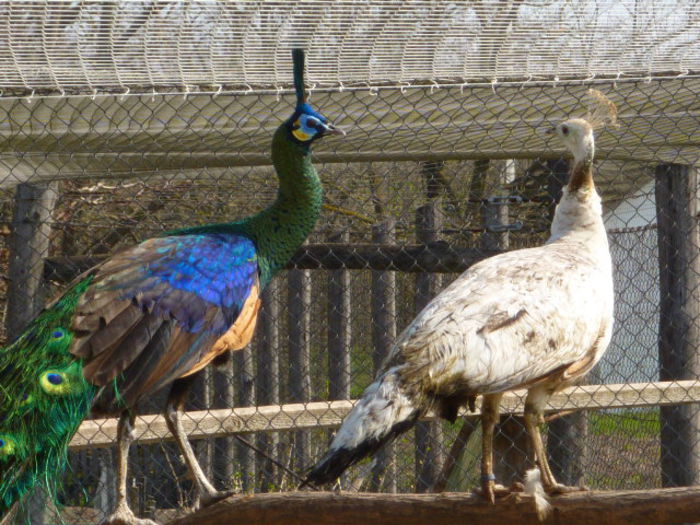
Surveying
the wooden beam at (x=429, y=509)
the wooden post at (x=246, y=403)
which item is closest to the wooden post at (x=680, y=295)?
the wooden beam at (x=429, y=509)

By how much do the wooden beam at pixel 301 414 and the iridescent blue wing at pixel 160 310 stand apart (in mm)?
815

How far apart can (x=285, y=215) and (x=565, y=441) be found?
6.41 feet

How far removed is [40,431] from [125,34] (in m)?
1.40

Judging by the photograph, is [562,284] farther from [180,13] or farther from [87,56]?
[87,56]

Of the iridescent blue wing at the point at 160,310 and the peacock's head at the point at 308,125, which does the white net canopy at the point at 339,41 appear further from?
the iridescent blue wing at the point at 160,310

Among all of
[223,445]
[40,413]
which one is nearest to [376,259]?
[40,413]

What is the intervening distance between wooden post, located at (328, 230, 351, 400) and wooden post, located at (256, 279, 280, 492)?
14.7 inches

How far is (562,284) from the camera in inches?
127

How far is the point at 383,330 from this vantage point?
5.70 metres

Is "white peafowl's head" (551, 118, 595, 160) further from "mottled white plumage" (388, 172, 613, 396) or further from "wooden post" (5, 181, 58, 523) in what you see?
"wooden post" (5, 181, 58, 523)

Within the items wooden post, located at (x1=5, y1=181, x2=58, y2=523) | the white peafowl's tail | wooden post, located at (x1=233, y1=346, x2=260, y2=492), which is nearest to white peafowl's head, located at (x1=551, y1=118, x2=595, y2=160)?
the white peafowl's tail

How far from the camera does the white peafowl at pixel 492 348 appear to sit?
280 cm

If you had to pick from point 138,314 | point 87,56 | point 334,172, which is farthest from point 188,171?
point 138,314

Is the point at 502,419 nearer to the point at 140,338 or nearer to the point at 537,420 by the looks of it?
the point at 537,420
